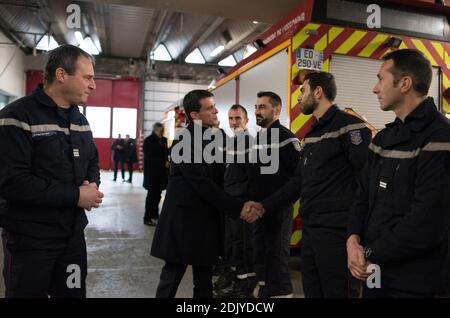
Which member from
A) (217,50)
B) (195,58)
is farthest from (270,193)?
(195,58)

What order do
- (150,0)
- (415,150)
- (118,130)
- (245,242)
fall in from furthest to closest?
1. (118,130)
2. (150,0)
3. (245,242)
4. (415,150)

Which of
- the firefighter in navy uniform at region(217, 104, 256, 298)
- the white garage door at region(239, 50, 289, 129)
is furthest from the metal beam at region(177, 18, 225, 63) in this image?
the firefighter in navy uniform at region(217, 104, 256, 298)

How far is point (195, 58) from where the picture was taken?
69.3 feet

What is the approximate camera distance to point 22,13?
13.9 m

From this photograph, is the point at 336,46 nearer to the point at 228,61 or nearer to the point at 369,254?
the point at 369,254

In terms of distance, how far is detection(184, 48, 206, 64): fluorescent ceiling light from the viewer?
20761 millimetres

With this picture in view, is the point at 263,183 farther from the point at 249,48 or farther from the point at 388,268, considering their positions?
the point at 249,48

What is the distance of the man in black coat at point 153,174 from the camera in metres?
7.02

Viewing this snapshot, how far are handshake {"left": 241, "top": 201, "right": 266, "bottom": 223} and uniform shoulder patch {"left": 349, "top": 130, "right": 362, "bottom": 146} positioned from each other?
3.23 feet

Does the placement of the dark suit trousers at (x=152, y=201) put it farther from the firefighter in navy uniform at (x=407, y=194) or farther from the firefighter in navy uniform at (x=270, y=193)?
the firefighter in navy uniform at (x=407, y=194)

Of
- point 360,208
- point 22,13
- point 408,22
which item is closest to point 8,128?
point 360,208

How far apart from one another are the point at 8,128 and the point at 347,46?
3026 millimetres

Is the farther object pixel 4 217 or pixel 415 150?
pixel 4 217
